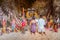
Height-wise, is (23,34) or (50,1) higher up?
(50,1)

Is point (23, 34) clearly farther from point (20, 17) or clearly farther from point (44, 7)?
point (44, 7)

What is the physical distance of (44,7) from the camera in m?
2.12

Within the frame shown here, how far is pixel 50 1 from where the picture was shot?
213cm

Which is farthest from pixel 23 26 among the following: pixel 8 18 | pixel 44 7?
pixel 44 7

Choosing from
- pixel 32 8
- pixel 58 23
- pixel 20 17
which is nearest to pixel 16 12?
pixel 20 17

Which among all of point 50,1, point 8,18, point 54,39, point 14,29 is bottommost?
point 54,39

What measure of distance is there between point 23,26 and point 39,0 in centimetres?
39

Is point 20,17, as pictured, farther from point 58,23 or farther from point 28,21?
point 58,23

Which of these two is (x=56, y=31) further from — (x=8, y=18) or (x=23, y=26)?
(x=8, y=18)

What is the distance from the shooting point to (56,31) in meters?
2.13

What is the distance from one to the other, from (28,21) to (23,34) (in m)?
0.18

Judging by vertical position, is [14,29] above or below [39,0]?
below

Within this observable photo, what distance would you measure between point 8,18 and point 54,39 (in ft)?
2.16

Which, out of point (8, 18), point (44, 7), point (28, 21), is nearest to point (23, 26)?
point (28, 21)
